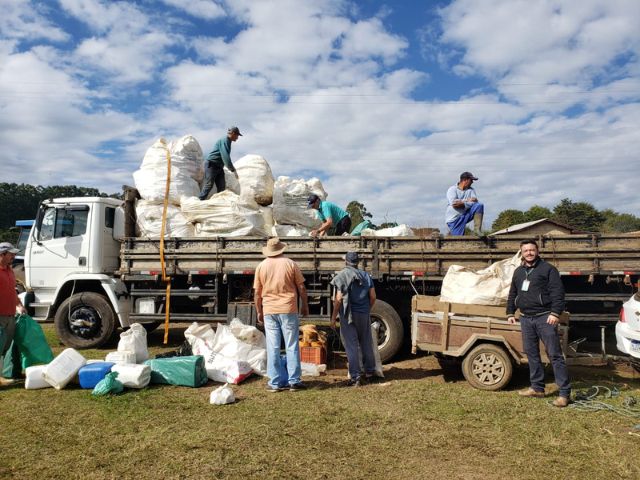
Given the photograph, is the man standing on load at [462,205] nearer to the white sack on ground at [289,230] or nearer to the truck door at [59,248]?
the white sack on ground at [289,230]

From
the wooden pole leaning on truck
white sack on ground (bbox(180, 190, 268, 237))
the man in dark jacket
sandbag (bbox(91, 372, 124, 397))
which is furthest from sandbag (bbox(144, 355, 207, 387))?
the man in dark jacket

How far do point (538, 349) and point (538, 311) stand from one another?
442 mm

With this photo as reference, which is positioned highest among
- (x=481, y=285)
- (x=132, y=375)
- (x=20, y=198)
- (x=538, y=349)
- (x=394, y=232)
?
(x=20, y=198)

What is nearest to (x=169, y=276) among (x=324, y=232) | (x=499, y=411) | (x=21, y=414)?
(x=324, y=232)

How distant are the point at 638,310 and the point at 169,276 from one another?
20.0ft

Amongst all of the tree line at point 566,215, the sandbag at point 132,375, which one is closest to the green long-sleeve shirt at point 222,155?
the sandbag at point 132,375

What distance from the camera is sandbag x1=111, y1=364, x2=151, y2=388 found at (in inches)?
204

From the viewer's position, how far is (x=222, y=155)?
7789mm

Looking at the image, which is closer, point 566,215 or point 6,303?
point 6,303

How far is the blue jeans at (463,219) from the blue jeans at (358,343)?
2.27 m

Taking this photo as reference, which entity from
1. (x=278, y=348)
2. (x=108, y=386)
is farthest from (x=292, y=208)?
(x=108, y=386)

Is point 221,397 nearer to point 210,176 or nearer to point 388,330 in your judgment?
point 388,330

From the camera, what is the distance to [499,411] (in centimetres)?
453

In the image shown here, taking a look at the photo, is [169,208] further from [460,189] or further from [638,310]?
[638,310]
